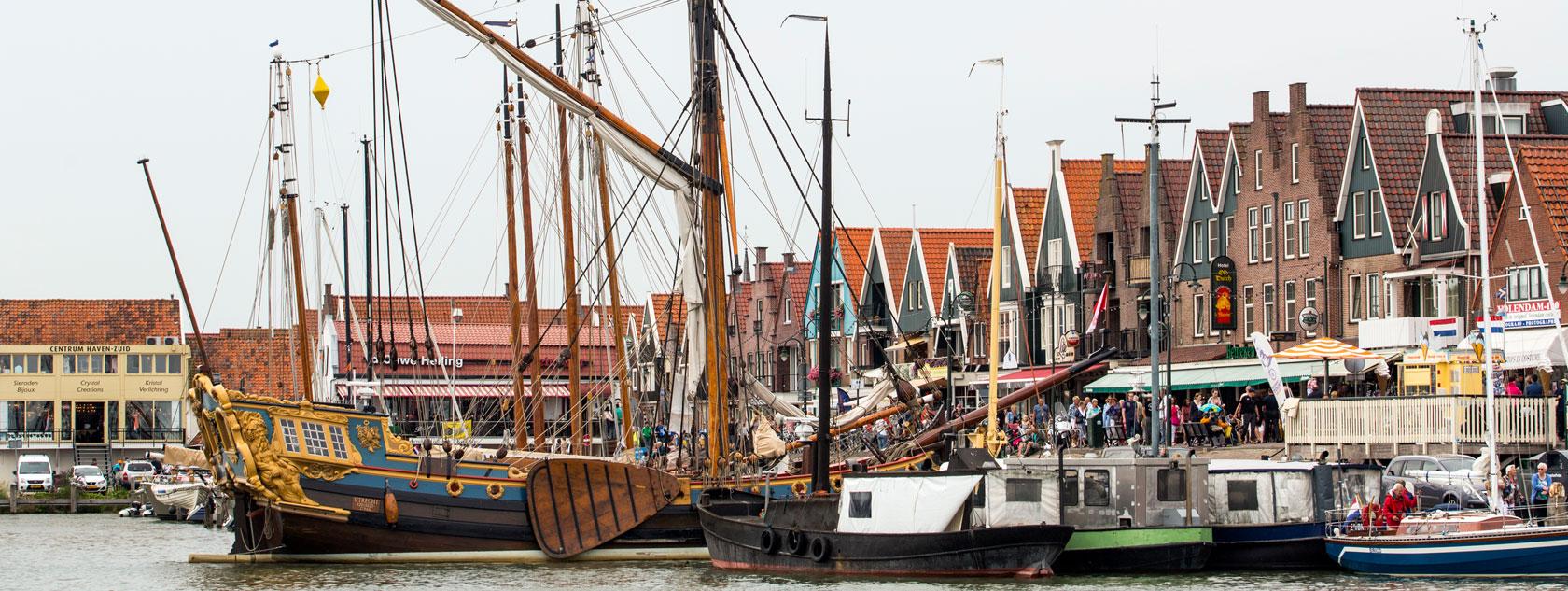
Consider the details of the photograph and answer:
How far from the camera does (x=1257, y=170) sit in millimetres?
68438

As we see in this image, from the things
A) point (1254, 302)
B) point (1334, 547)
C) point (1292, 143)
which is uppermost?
point (1292, 143)

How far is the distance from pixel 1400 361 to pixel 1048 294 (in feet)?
75.7

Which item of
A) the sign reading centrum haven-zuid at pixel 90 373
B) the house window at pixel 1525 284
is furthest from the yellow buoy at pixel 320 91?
the sign reading centrum haven-zuid at pixel 90 373

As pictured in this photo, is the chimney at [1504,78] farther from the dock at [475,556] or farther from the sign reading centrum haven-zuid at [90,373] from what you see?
the sign reading centrum haven-zuid at [90,373]

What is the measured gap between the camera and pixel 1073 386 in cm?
→ 7675

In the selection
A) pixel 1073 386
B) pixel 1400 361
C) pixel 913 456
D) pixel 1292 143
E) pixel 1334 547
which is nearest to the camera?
pixel 1334 547

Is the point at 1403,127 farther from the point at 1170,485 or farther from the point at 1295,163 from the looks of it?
the point at 1170,485

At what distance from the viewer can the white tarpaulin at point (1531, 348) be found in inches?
1880

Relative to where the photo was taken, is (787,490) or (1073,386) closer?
(787,490)

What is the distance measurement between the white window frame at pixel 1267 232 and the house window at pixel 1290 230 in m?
0.54

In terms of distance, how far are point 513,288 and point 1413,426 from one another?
23.1 meters

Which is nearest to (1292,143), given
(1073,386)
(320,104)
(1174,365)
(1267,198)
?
(1267,198)

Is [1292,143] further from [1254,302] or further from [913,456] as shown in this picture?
[913,456]

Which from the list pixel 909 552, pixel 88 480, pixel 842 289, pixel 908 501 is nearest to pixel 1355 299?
pixel 908 501
